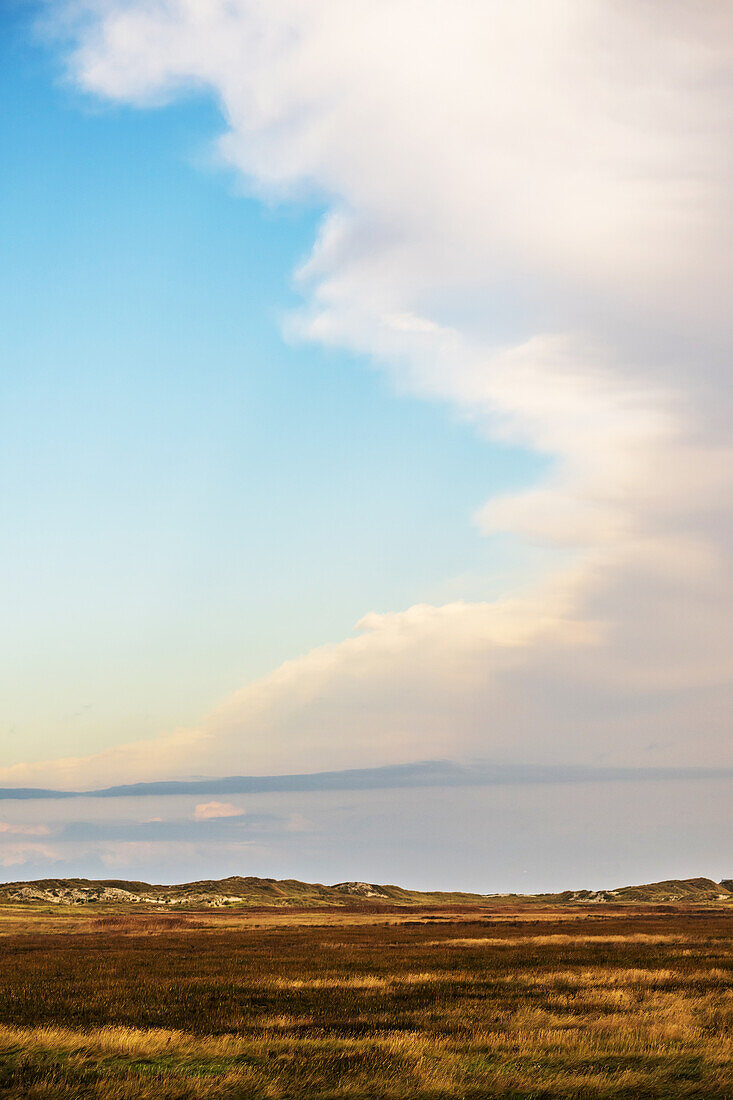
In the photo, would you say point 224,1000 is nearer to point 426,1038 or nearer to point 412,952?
point 426,1038

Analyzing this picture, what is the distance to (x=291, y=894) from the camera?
524 feet

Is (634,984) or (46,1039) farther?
(634,984)

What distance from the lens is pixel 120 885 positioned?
503 ft

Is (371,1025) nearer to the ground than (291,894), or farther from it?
farther from it

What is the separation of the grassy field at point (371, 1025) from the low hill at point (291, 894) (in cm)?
10107

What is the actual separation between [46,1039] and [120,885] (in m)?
150

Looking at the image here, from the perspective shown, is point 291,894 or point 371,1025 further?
point 291,894

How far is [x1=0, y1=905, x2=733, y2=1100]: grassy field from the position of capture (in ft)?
45.2

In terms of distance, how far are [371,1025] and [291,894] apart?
15067 cm

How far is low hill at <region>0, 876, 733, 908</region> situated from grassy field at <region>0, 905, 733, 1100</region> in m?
101

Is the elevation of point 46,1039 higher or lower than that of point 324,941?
higher

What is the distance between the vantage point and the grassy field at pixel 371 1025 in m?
13.8

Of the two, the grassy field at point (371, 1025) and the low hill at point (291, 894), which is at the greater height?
the grassy field at point (371, 1025)

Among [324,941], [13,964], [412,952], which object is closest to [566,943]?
[412,952]
